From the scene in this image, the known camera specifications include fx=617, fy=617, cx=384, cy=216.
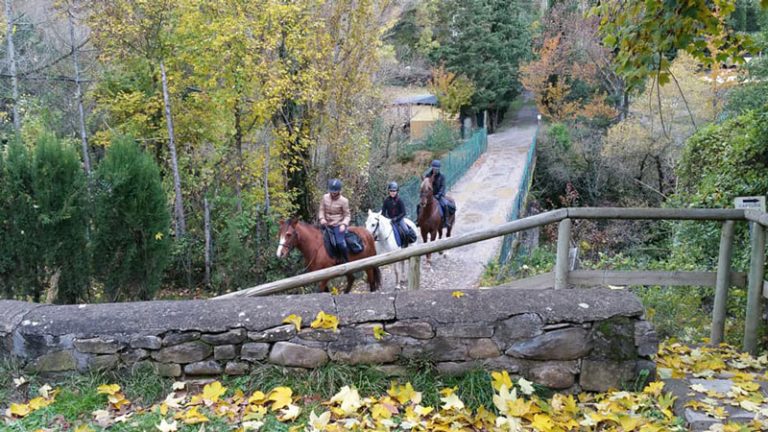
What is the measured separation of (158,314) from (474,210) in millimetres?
17299

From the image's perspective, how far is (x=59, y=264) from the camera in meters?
8.00

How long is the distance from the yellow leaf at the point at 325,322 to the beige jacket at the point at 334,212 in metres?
6.25

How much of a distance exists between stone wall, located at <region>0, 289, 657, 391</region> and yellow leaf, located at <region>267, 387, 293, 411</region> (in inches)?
9.3

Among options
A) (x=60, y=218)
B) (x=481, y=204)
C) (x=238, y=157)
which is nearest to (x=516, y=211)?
(x=481, y=204)

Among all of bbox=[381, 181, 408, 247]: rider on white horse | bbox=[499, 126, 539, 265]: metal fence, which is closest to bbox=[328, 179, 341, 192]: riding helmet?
bbox=[381, 181, 408, 247]: rider on white horse

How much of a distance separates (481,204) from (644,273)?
16742mm

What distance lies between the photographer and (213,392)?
12.4ft

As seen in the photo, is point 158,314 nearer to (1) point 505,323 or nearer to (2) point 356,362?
(2) point 356,362

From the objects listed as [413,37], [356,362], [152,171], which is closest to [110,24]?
[152,171]

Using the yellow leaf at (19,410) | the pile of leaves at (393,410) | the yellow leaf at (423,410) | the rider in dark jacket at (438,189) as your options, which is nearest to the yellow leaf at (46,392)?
the pile of leaves at (393,410)

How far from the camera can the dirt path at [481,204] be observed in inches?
539

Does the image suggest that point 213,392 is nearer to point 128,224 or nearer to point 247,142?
point 128,224

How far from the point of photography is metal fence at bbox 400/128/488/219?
64.0 ft

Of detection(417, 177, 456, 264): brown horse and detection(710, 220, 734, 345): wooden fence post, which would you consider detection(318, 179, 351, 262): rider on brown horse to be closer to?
detection(417, 177, 456, 264): brown horse
